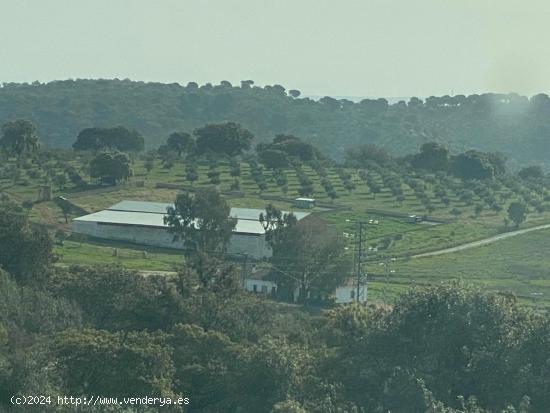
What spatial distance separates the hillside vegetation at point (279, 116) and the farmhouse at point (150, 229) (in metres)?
83.8

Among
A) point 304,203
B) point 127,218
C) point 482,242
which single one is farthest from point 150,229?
point 482,242

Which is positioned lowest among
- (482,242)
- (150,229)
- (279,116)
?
(482,242)

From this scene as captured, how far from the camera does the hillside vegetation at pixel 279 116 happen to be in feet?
534

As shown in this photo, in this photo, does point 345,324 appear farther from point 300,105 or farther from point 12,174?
point 300,105

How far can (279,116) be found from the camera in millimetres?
167500

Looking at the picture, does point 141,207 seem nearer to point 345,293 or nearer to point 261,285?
point 261,285

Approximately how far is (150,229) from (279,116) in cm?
10198

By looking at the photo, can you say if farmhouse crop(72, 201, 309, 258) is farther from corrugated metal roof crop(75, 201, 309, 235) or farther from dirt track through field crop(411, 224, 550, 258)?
dirt track through field crop(411, 224, 550, 258)

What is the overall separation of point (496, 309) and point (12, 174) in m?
52.6

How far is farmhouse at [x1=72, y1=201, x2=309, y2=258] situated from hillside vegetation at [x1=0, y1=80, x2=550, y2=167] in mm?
83810

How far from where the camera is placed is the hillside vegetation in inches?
6407

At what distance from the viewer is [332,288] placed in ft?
181

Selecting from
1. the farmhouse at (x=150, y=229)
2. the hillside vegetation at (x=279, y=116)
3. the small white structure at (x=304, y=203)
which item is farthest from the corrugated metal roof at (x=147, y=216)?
the hillside vegetation at (x=279, y=116)

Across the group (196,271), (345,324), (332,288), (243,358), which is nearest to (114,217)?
(332,288)
